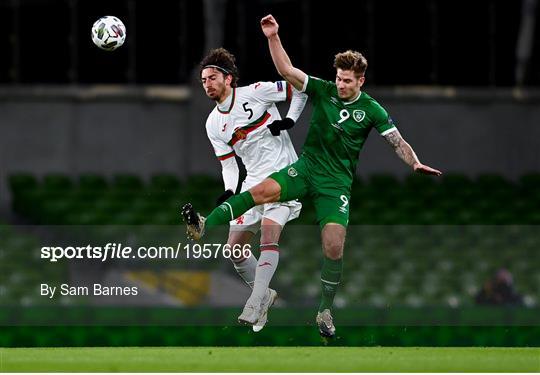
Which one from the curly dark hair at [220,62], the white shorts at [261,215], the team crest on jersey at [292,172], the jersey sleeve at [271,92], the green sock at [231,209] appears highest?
the curly dark hair at [220,62]

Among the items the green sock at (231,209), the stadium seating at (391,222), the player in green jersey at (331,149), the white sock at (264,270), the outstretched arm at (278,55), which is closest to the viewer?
the outstretched arm at (278,55)

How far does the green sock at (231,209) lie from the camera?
11.2 meters

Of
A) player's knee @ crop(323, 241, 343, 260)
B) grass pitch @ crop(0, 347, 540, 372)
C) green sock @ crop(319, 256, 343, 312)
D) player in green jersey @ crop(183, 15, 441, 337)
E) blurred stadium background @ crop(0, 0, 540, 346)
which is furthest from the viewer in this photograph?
blurred stadium background @ crop(0, 0, 540, 346)

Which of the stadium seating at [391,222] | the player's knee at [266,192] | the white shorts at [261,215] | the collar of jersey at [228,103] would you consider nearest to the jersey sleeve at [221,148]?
the collar of jersey at [228,103]

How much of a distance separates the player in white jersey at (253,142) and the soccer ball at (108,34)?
2.42 ft

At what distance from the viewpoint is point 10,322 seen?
589 inches

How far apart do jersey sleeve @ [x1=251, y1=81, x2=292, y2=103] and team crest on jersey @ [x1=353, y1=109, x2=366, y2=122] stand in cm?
58

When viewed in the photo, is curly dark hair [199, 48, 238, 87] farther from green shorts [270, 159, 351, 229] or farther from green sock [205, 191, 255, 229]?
green sock [205, 191, 255, 229]

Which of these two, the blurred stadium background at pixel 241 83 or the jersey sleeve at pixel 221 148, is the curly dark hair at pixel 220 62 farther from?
the blurred stadium background at pixel 241 83

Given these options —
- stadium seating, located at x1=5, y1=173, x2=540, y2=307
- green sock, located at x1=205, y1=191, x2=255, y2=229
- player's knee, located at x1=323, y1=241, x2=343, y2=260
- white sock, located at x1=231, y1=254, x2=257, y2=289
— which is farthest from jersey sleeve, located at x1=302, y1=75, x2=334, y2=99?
stadium seating, located at x1=5, y1=173, x2=540, y2=307

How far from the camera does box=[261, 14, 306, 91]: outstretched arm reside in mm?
11055

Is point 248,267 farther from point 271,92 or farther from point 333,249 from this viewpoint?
point 271,92

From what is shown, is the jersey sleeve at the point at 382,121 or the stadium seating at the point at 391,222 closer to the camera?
the jersey sleeve at the point at 382,121

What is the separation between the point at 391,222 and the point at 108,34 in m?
10.7
